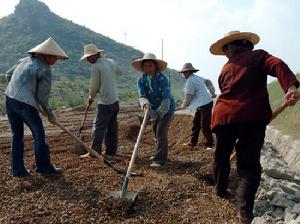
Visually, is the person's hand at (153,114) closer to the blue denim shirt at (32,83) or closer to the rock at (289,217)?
the blue denim shirt at (32,83)

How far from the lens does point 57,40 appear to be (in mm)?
95688

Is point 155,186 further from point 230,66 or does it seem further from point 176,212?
point 230,66

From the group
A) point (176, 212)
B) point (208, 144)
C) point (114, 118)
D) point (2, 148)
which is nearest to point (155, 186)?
point (176, 212)

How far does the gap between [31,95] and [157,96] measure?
6.17ft

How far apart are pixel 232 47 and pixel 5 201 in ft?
10.1

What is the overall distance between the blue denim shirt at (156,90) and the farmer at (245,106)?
2.12m

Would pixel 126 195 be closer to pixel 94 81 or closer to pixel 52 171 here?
pixel 52 171

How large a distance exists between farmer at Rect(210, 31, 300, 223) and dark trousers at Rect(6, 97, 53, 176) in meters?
2.54

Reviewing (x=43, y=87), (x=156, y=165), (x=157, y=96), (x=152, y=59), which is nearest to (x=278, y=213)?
(x=156, y=165)

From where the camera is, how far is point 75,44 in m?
97.3

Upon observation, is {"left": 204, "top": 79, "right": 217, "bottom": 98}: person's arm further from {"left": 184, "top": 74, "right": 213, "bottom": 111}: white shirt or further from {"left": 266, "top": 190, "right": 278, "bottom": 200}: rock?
{"left": 266, "top": 190, "right": 278, "bottom": 200}: rock

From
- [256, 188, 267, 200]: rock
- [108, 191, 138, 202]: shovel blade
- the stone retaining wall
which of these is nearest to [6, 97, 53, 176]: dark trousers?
[108, 191, 138, 202]: shovel blade

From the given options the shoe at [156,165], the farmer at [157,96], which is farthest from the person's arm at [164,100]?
the shoe at [156,165]

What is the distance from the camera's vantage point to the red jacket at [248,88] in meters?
4.45
